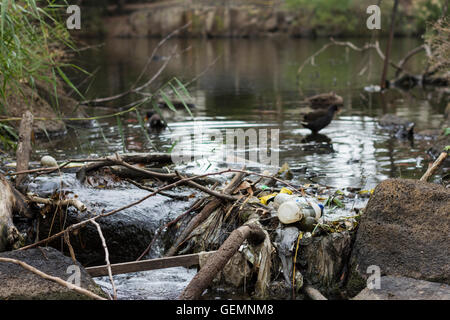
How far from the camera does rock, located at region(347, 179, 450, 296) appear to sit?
4340mm

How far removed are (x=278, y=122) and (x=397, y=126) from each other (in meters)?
2.28

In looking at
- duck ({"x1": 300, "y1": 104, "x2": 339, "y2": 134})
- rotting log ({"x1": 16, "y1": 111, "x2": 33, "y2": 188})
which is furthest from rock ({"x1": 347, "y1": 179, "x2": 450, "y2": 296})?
duck ({"x1": 300, "y1": 104, "x2": 339, "y2": 134})

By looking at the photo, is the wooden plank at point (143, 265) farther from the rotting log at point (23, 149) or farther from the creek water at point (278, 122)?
the rotting log at point (23, 149)

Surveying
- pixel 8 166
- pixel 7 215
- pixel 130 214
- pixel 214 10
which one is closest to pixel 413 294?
pixel 130 214

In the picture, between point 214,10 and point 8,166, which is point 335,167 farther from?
point 214,10

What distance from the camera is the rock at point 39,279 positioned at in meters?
3.92

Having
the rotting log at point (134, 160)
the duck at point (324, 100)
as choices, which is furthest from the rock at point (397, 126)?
the rotting log at point (134, 160)

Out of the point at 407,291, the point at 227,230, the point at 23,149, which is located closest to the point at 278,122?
the point at 23,149

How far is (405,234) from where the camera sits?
447 centimetres

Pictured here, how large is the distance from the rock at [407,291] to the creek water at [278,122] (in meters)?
1.56

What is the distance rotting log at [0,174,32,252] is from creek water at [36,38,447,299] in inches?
32.9

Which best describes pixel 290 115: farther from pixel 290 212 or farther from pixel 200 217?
pixel 290 212

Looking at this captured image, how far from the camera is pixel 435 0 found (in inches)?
1163
